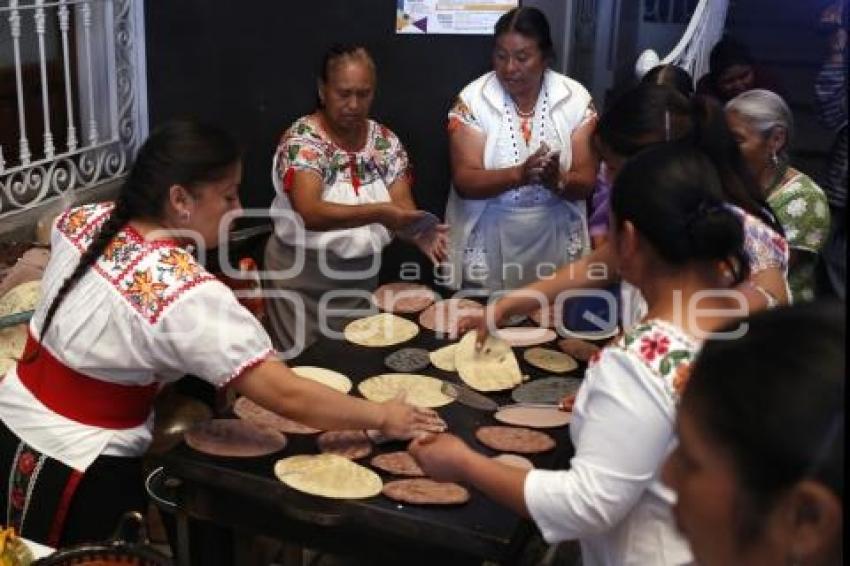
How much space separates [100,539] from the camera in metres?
2.14

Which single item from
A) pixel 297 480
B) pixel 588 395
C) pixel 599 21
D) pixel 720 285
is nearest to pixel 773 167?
pixel 720 285

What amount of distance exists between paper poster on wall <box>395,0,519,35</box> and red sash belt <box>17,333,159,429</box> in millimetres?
Result: 2380

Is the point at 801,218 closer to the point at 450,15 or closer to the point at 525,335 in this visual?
the point at 525,335

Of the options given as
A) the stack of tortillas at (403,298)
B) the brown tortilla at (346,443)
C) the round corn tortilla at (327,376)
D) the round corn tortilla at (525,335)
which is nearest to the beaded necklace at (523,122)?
the stack of tortillas at (403,298)

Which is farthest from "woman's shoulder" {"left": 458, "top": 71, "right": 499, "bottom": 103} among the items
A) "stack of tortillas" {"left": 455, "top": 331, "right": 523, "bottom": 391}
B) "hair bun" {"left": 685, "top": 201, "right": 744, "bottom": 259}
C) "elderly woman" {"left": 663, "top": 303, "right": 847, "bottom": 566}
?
"elderly woman" {"left": 663, "top": 303, "right": 847, "bottom": 566}

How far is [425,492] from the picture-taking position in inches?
72.4

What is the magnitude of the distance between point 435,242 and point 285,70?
4.96ft

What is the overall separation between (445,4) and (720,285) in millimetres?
2640

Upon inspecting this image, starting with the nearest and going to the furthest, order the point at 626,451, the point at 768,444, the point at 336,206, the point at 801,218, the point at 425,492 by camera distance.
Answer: the point at 768,444, the point at 626,451, the point at 425,492, the point at 801,218, the point at 336,206

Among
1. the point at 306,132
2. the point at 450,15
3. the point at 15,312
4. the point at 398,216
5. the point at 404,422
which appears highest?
the point at 450,15

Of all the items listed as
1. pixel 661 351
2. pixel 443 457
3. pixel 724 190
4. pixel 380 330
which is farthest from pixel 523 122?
pixel 661 351

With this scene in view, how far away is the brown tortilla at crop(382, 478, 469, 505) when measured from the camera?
1806 millimetres

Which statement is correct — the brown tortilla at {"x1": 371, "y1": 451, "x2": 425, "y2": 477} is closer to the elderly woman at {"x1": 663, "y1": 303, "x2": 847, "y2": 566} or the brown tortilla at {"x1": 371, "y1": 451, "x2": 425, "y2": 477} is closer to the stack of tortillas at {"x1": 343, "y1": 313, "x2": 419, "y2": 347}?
the stack of tortillas at {"x1": 343, "y1": 313, "x2": 419, "y2": 347}

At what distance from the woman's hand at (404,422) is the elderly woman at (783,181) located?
1205 mm
